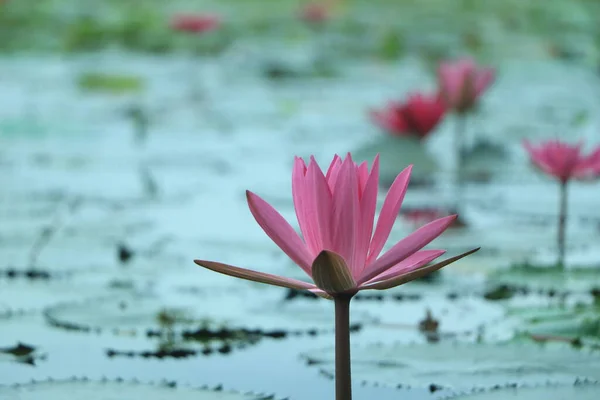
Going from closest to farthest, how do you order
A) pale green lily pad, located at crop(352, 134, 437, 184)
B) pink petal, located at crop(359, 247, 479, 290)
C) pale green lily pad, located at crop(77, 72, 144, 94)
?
pink petal, located at crop(359, 247, 479, 290)
pale green lily pad, located at crop(352, 134, 437, 184)
pale green lily pad, located at crop(77, 72, 144, 94)

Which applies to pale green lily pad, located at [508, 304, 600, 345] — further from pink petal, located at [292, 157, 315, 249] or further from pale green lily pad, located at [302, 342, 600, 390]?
pink petal, located at [292, 157, 315, 249]

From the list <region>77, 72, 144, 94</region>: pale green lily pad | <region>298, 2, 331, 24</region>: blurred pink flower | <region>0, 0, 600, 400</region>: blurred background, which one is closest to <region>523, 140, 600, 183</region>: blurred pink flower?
<region>0, 0, 600, 400</region>: blurred background

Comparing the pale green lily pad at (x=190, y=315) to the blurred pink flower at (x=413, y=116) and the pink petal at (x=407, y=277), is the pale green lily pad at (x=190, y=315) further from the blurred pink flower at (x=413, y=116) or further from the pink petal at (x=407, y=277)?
the blurred pink flower at (x=413, y=116)

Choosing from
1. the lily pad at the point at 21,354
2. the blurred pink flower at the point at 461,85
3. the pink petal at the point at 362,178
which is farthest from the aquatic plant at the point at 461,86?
the pink petal at the point at 362,178

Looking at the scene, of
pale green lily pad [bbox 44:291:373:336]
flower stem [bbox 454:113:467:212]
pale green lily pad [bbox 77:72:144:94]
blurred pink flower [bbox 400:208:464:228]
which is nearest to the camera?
pale green lily pad [bbox 44:291:373:336]

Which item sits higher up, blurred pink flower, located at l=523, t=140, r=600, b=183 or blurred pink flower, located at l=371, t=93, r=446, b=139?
blurred pink flower, located at l=371, t=93, r=446, b=139

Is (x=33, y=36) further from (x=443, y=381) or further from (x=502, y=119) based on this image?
(x=443, y=381)

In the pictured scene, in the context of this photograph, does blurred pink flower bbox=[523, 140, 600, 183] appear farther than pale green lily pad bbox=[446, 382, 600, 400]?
Yes
